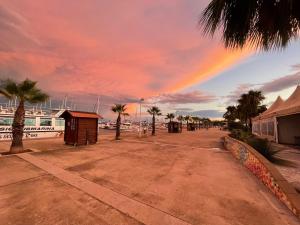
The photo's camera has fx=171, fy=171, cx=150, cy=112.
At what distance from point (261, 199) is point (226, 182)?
1525mm

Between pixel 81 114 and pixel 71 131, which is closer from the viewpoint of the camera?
pixel 71 131

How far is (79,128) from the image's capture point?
1557 centimetres

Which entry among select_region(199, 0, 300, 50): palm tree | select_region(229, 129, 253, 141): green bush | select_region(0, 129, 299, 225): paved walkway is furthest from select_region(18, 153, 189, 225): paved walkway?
select_region(229, 129, 253, 141): green bush

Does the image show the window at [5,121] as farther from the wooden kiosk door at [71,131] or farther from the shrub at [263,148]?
the shrub at [263,148]

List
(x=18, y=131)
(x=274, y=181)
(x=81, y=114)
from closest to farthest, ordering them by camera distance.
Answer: (x=274, y=181) → (x=18, y=131) → (x=81, y=114)

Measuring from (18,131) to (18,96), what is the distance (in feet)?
7.97

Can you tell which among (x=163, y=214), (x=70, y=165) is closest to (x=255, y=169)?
(x=163, y=214)

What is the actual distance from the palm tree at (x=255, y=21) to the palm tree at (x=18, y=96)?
12646 mm

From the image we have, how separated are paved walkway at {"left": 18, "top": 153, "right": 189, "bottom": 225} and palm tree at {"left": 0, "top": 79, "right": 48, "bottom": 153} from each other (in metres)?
6.91

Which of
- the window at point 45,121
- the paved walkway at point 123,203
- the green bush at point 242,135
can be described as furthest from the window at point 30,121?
the green bush at point 242,135

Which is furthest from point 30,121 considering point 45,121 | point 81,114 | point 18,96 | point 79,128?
point 18,96

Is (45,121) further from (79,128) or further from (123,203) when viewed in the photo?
(123,203)

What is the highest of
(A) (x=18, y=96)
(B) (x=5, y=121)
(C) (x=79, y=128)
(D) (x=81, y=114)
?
(A) (x=18, y=96)

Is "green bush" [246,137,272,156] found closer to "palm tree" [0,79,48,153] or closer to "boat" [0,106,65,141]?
"palm tree" [0,79,48,153]
